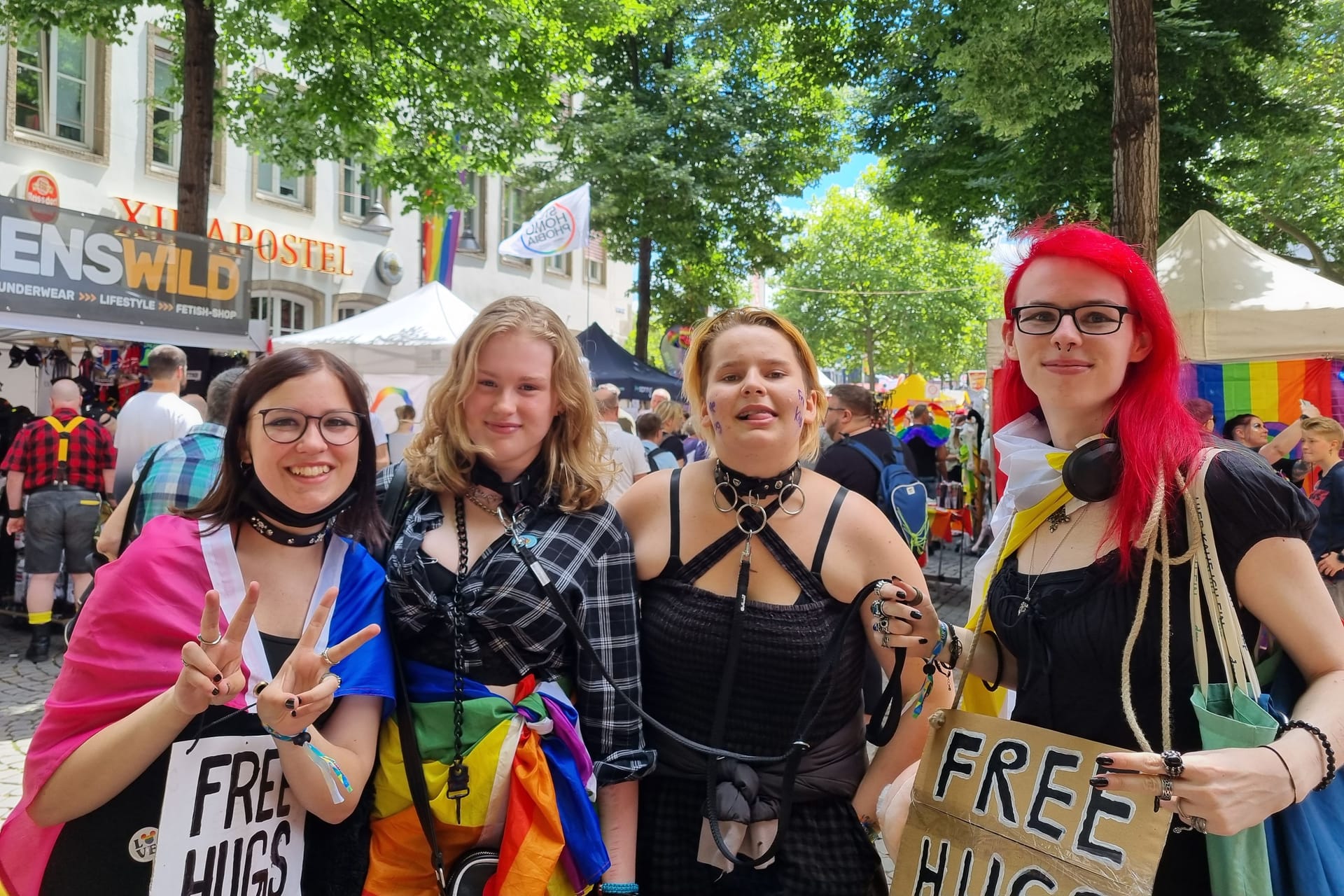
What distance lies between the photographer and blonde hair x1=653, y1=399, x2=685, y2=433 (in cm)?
988

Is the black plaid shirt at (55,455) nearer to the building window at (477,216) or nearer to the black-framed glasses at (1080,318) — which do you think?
the black-framed glasses at (1080,318)

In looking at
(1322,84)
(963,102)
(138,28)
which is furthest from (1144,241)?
(138,28)

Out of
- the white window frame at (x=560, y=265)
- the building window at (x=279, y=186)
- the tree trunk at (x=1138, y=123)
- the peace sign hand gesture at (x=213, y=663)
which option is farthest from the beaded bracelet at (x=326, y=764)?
the white window frame at (x=560, y=265)

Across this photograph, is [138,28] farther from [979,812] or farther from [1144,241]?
[979,812]

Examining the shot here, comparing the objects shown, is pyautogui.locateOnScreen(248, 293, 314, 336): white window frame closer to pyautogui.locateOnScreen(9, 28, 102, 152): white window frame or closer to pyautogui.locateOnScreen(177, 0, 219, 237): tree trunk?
pyautogui.locateOnScreen(9, 28, 102, 152): white window frame

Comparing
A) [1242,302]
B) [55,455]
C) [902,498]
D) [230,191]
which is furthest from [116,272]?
[230,191]

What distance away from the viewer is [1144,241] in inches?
221

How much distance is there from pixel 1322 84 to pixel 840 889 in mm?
17160

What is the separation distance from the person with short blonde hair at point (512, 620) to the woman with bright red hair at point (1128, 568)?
2.00 ft

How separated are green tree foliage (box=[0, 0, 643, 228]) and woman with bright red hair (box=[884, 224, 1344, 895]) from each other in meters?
8.20

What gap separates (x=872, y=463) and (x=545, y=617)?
173 inches

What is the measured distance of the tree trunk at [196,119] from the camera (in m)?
7.87

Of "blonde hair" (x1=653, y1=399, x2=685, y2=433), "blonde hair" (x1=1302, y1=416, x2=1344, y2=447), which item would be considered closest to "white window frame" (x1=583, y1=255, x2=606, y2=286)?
"blonde hair" (x1=653, y1=399, x2=685, y2=433)

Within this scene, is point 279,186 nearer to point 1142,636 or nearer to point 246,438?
point 246,438
